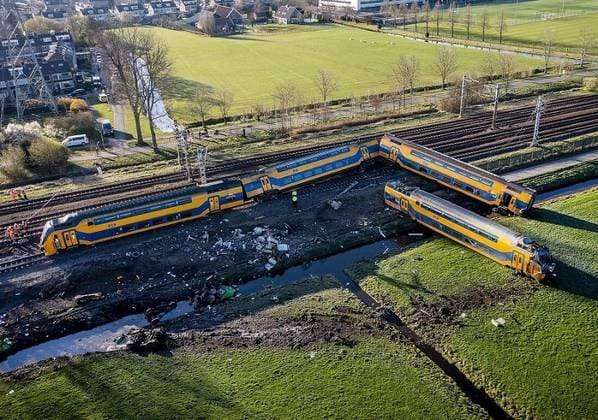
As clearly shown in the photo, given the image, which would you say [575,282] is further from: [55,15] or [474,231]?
[55,15]

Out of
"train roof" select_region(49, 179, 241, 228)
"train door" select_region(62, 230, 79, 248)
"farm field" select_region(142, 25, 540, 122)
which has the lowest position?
"train door" select_region(62, 230, 79, 248)

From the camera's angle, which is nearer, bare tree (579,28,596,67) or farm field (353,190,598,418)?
farm field (353,190,598,418)

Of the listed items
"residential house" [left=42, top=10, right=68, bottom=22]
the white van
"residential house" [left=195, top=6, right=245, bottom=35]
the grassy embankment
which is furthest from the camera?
"residential house" [left=42, top=10, right=68, bottom=22]

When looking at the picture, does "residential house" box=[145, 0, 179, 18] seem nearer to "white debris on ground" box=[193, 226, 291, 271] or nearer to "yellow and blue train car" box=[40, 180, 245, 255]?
"yellow and blue train car" box=[40, 180, 245, 255]

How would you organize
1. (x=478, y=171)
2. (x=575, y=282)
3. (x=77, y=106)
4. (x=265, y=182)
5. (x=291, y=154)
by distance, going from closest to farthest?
(x=575, y=282), (x=478, y=171), (x=265, y=182), (x=291, y=154), (x=77, y=106)

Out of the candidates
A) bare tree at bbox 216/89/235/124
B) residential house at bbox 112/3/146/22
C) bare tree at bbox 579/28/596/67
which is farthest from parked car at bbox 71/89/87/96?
bare tree at bbox 579/28/596/67

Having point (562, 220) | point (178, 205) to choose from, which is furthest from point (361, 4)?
point (178, 205)
